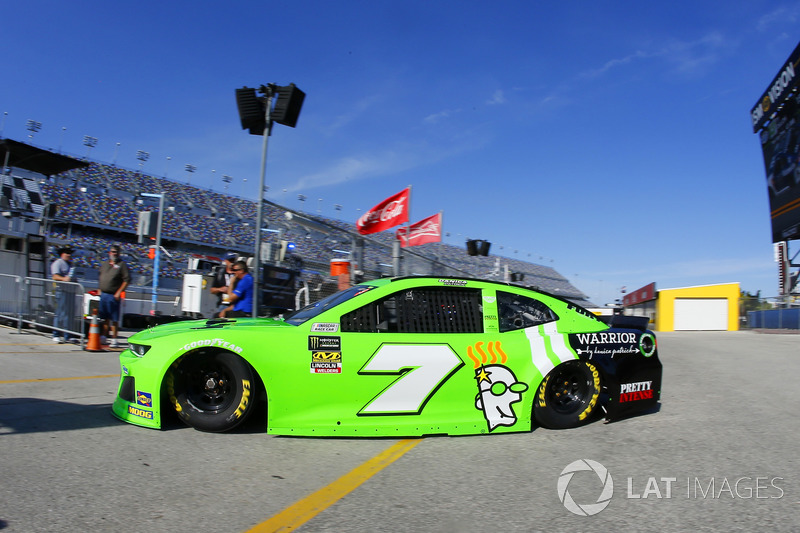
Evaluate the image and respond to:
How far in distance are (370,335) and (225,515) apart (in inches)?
74.6

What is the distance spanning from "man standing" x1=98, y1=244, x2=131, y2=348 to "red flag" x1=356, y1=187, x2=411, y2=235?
5444mm

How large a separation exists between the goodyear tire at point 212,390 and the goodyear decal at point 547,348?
224 centimetres

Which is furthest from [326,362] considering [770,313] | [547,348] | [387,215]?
[770,313]

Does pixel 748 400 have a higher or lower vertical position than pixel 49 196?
lower

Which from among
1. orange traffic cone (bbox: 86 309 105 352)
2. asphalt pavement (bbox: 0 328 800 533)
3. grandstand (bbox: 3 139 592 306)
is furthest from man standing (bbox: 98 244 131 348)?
grandstand (bbox: 3 139 592 306)

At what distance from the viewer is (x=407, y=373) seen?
4.32 m

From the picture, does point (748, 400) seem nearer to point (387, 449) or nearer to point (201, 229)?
point (387, 449)

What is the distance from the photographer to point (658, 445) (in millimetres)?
4289

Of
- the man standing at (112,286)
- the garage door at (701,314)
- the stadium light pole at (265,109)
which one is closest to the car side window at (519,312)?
the stadium light pole at (265,109)

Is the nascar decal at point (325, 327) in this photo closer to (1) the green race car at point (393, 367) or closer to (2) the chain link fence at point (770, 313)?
(1) the green race car at point (393, 367)

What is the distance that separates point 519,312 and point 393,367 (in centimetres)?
127

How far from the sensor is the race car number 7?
4.26 m

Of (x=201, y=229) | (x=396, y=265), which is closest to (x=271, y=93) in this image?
(x=396, y=265)

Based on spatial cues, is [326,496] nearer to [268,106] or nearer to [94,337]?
[94,337]
